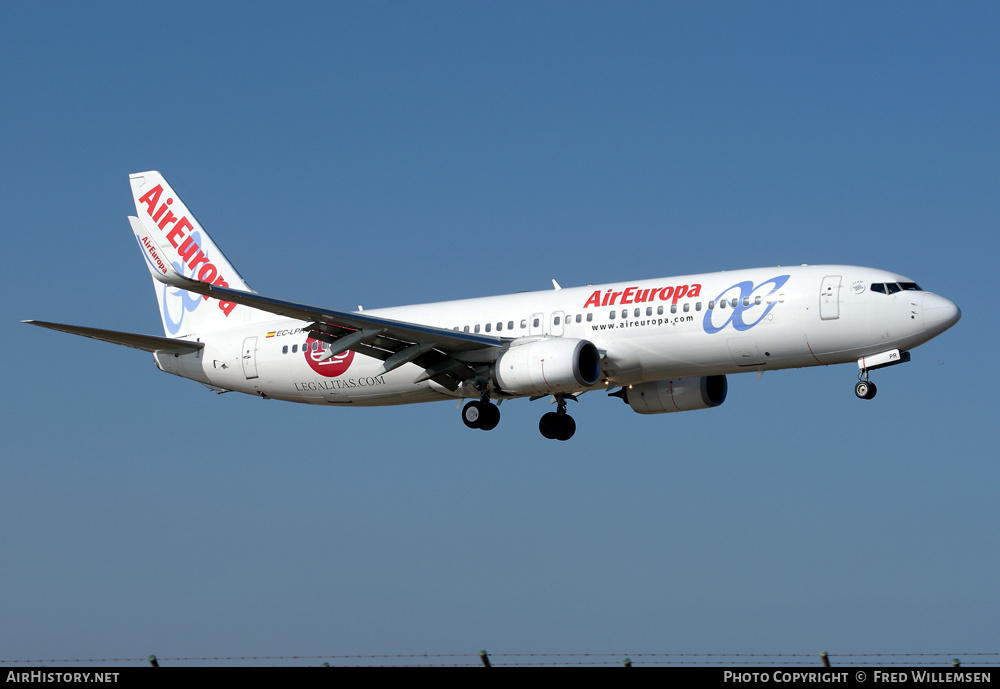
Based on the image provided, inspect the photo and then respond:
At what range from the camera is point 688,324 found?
4019 centimetres

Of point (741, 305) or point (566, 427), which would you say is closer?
point (741, 305)

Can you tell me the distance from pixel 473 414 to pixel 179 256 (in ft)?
55.2

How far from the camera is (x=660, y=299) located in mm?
41031

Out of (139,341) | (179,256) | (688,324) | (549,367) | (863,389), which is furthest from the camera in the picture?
(179,256)

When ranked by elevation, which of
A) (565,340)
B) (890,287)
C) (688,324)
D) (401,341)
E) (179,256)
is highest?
(179,256)

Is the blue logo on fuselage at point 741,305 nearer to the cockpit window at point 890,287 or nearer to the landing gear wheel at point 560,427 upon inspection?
the cockpit window at point 890,287

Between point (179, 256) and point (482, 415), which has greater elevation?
point (179, 256)

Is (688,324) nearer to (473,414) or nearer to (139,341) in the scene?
(473,414)

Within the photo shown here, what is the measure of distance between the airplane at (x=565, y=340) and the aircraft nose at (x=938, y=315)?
0.13 ft

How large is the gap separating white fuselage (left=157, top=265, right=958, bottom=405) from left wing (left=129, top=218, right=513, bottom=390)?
1176mm

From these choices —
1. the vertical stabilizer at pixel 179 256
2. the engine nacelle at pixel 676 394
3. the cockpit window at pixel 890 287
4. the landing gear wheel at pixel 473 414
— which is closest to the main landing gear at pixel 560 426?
the engine nacelle at pixel 676 394

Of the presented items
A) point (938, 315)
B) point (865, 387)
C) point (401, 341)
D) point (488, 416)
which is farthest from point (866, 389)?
point (401, 341)

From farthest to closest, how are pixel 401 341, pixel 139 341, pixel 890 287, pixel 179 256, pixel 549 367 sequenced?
pixel 179 256 → pixel 139 341 → pixel 401 341 → pixel 549 367 → pixel 890 287

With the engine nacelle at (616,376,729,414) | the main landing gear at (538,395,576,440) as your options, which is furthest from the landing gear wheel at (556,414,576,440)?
the engine nacelle at (616,376,729,414)
